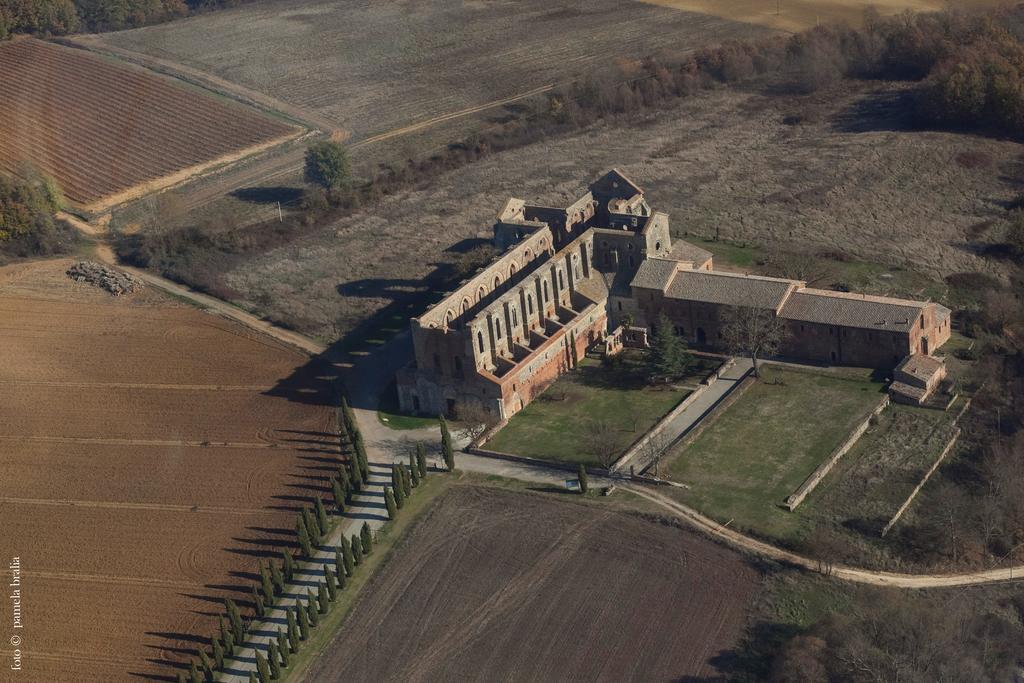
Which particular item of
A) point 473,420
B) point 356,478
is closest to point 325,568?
point 356,478

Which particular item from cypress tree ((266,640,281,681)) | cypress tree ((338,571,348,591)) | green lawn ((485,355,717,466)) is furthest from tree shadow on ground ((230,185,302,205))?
cypress tree ((266,640,281,681))

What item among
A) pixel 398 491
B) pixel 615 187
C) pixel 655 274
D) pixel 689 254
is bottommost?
pixel 398 491

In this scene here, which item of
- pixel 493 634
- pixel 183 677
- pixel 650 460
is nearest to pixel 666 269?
pixel 650 460

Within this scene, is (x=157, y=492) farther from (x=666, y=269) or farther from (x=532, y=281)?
(x=666, y=269)

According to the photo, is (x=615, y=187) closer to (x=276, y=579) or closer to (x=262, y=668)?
(x=276, y=579)

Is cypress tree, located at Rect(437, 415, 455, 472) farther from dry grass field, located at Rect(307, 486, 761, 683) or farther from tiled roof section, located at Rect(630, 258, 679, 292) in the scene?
tiled roof section, located at Rect(630, 258, 679, 292)
